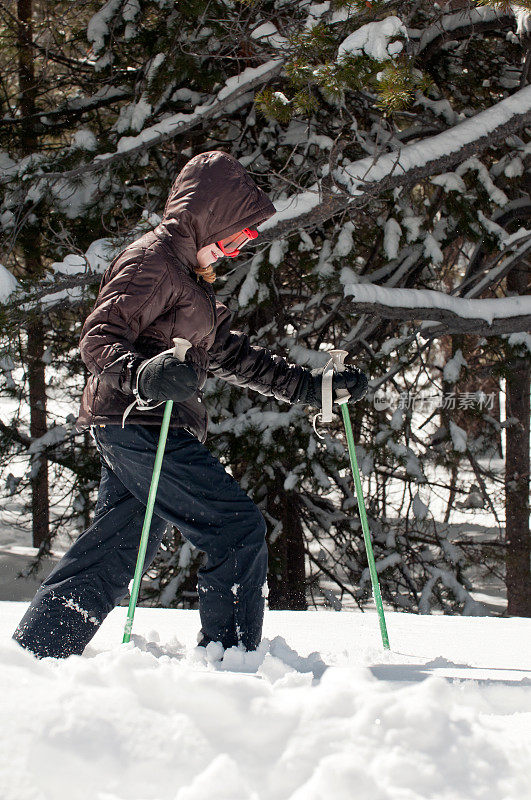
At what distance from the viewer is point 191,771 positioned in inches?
47.0

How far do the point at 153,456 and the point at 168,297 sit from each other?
0.50 meters

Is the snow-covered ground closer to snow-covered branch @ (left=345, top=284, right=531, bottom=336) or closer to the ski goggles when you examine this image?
the ski goggles

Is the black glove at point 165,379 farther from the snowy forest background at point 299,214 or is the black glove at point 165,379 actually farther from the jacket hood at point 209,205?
the snowy forest background at point 299,214

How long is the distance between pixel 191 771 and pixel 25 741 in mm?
281

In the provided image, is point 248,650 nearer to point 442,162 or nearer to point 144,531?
point 144,531

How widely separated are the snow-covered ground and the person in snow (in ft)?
2.33

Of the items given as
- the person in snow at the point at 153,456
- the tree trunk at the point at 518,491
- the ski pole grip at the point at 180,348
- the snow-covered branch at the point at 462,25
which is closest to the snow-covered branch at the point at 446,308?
the tree trunk at the point at 518,491

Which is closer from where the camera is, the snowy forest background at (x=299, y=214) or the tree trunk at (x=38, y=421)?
the snowy forest background at (x=299, y=214)

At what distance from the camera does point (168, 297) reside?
7.54 ft

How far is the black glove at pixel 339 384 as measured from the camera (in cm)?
272

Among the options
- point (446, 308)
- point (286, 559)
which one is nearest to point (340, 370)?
point (446, 308)

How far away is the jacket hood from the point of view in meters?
2.40

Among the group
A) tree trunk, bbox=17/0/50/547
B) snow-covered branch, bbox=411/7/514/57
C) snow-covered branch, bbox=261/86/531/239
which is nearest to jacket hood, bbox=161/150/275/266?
snow-covered branch, bbox=261/86/531/239

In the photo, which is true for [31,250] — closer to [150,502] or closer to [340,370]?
[340,370]
